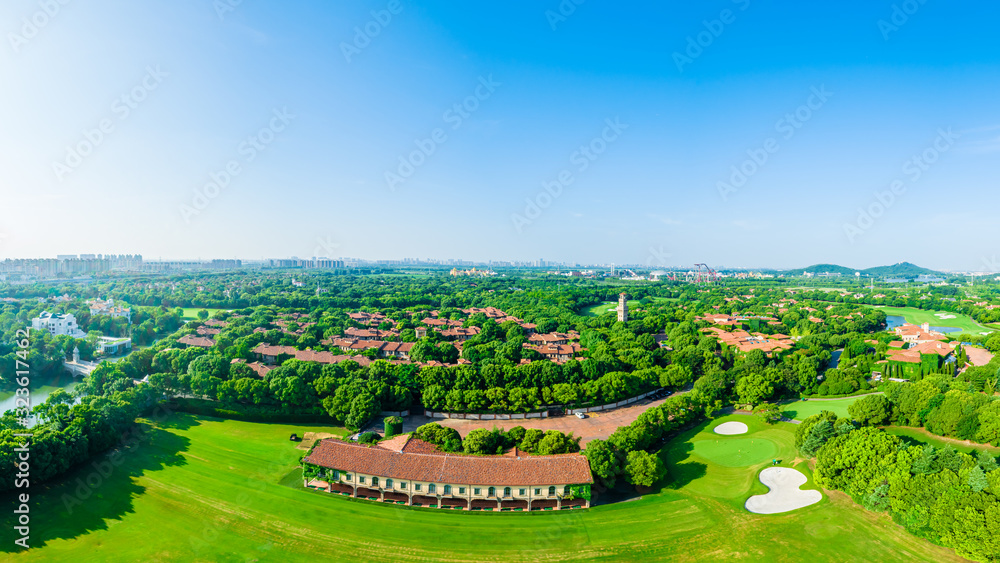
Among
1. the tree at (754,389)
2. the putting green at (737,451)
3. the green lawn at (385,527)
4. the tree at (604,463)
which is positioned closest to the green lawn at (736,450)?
the putting green at (737,451)

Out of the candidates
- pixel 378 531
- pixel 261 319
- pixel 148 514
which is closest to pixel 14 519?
pixel 148 514

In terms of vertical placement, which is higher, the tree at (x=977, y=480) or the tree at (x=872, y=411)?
the tree at (x=977, y=480)

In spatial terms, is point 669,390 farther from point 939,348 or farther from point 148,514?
point 148,514

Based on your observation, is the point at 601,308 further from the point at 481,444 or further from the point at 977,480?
the point at 977,480

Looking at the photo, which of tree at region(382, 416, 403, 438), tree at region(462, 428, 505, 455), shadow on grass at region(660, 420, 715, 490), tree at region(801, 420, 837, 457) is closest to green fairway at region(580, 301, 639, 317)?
shadow on grass at region(660, 420, 715, 490)

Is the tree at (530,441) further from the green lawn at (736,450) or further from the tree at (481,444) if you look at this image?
the green lawn at (736,450)

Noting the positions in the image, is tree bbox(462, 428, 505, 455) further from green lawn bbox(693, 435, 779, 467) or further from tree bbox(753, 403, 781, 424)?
tree bbox(753, 403, 781, 424)
